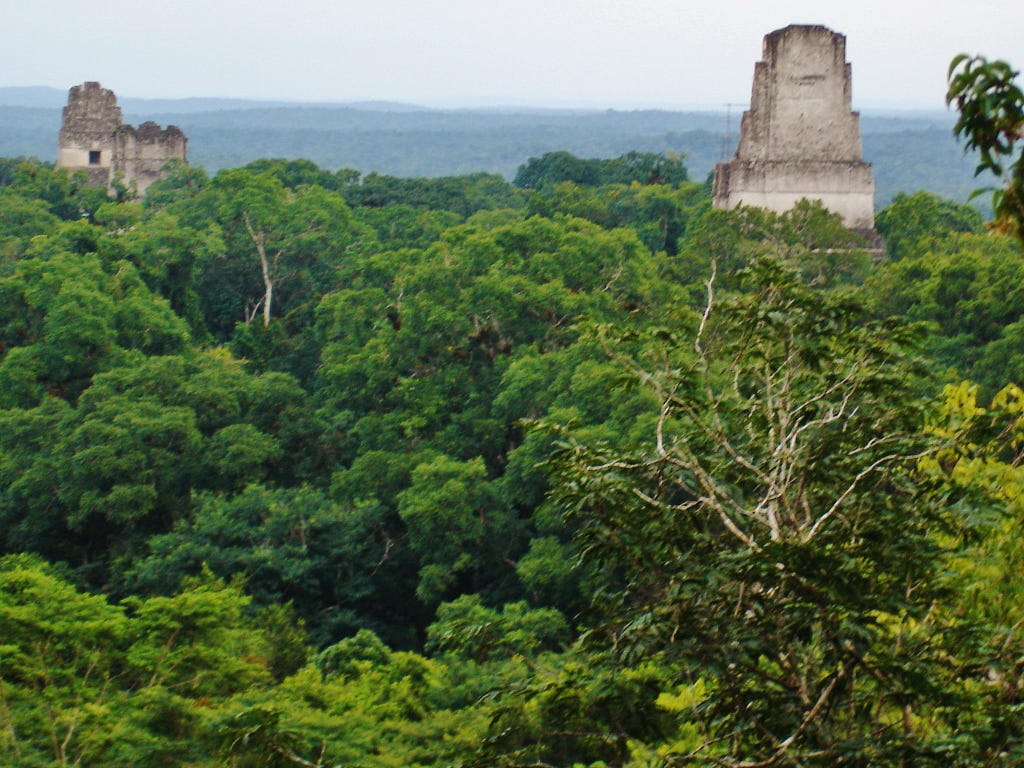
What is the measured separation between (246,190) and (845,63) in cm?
1182

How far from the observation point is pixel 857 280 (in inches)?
1048

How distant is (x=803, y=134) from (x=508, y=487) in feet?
43.9

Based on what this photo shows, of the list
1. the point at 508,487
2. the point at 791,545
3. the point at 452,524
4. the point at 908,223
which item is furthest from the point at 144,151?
the point at 791,545

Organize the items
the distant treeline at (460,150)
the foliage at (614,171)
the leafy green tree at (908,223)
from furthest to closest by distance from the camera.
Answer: the distant treeline at (460,150)
the foliage at (614,171)
the leafy green tree at (908,223)

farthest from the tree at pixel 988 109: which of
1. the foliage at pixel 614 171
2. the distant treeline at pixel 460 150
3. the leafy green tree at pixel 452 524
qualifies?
the distant treeline at pixel 460 150

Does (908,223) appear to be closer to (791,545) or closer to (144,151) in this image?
(144,151)

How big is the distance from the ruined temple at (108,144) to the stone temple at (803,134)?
20029mm

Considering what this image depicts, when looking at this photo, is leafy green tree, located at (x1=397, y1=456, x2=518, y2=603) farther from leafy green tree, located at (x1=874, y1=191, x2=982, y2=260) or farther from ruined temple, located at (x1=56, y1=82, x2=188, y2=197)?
ruined temple, located at (x1=56, y1=82, x2=188, y2=197)

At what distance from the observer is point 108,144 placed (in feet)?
151

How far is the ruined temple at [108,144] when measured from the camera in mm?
45500

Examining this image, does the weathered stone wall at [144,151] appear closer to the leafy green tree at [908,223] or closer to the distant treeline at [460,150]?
the leafy green tree at [908,223]

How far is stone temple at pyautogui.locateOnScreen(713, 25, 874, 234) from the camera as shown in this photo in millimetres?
29750

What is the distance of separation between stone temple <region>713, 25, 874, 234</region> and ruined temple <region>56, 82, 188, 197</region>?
2003cm

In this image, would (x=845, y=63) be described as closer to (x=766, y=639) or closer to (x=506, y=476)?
(x=506, y=476)
